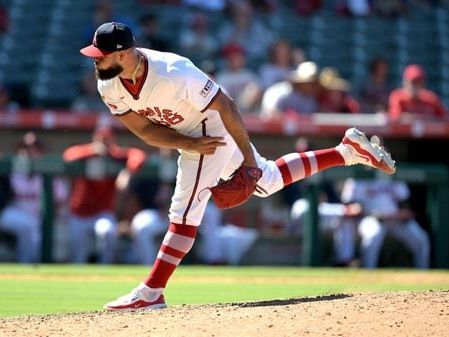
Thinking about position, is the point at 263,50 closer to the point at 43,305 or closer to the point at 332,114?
the point at 332,114

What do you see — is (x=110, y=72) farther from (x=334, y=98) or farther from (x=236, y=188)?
(x=334, y=98)

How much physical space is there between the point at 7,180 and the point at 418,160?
4363 millimetres

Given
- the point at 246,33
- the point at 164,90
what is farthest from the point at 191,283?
the point at 246,33

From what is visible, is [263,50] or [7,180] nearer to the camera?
[7,180]

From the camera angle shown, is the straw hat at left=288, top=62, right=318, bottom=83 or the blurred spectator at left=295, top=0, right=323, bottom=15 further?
the blurred spectator at left=295, top=0, right=323, bottom=15

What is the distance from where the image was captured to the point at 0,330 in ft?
17.0

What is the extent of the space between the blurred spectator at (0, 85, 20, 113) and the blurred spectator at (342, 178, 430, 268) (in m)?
3.70

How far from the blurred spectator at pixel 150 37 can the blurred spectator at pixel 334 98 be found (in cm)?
216

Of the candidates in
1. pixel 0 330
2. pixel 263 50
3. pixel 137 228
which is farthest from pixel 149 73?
pixel 263 50

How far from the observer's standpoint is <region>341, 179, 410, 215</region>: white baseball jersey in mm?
11172

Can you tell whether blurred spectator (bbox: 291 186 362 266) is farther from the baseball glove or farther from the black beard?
the black beard

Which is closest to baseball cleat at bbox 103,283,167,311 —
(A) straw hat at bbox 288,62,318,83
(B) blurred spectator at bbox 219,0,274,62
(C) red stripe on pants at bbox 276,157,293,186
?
(C) red stripe on pants at bbox 276,157,293,186

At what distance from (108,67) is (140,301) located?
4.31 feet

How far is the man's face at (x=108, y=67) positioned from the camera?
5801 millimetres
